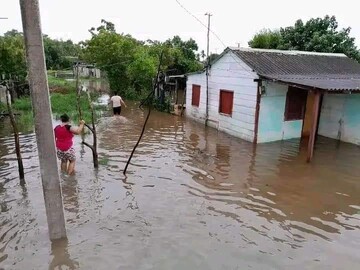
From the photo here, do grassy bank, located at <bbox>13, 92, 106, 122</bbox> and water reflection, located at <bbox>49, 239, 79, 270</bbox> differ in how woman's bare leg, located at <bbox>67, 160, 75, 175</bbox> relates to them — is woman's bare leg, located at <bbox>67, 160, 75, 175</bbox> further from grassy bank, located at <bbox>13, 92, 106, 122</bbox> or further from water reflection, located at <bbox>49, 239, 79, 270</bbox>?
grassy bank, located at <bbox>13, 92, 106, 122</bbox>

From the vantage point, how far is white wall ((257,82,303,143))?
12.4 m

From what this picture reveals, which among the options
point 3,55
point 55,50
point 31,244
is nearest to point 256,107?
point 31,244

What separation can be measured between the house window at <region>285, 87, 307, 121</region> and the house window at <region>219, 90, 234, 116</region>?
2265mm

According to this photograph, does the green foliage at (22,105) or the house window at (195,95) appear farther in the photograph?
the green foliage at (22,105)

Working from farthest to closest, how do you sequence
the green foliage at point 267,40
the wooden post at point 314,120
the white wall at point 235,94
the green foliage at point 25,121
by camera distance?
the green foliage at point 267,40, the green foliage at point 25,121, the white wall at point 235,94, the wooden post at point 314,120

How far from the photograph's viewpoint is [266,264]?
16.7 feet

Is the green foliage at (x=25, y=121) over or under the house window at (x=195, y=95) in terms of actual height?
under

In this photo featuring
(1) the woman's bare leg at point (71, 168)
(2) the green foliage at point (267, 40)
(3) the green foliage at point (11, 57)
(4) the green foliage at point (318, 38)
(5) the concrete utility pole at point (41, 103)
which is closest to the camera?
(5) the concrete utility pole at point (41, 103)

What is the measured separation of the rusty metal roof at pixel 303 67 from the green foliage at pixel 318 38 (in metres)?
5.09

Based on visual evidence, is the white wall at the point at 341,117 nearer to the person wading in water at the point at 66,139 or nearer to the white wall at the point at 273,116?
the white wall at the point at 273,116

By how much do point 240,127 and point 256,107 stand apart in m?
1.30

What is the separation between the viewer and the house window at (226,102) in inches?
549

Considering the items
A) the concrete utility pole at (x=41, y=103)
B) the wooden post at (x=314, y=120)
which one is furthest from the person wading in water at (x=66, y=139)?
the wooden post at (x=314, y=120)

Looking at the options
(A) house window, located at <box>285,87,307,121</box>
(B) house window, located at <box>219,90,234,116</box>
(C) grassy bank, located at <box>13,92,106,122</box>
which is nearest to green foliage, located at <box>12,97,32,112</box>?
(C) grassy bank, located at <box>13,92,106,122</box>
